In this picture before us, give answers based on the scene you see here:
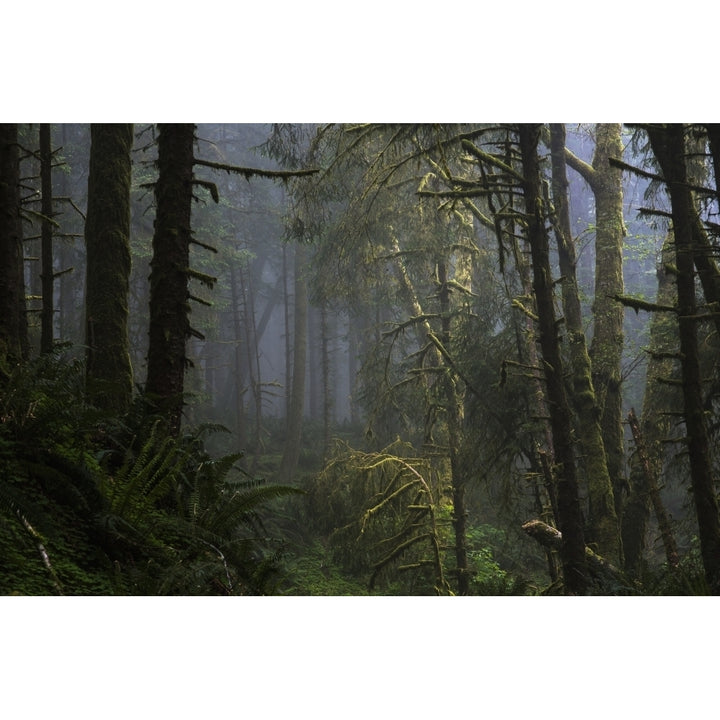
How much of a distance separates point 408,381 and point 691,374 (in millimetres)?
2431

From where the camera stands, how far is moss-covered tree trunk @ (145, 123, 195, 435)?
4359 millimetres

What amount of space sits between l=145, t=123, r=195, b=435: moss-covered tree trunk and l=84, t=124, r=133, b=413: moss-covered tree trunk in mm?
1060

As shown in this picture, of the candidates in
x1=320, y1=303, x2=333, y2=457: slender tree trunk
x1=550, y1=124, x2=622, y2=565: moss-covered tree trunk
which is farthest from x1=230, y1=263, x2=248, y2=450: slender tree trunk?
x1=550, y1=124, x2=622, y2=565: moss-covered tree trunk

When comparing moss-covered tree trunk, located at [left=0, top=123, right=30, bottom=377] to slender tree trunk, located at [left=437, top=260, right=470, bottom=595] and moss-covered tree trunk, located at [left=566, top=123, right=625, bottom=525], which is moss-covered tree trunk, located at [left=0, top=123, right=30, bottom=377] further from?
moss-covered tree trunk, located at [left=566, top=123, right=625, bottom=525]

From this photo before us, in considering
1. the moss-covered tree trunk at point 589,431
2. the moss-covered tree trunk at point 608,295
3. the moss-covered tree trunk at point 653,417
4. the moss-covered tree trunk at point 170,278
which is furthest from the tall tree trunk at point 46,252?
the moss-covered tree trunk at point 653,417

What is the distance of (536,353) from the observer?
610 centimetres

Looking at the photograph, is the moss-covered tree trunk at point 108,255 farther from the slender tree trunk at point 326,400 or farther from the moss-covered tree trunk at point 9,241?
the slender tree trunk at point 326,400

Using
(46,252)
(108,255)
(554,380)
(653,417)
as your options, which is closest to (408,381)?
(554,380)

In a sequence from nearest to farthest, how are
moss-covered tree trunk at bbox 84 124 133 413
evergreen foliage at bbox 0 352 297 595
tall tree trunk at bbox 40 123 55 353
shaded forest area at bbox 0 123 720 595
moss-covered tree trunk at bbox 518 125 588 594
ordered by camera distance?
evergreen foliage at bbox 0 352 297 595, shaded forest area at bbox 0 123 720 595, moss-covered tree trunk at bbox 518 125 588 594, moss-covered tree trunk at bbox 84 124 133 413, tall tree trunk at bbox 40 123 55 353

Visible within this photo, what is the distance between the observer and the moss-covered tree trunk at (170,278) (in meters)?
4.36

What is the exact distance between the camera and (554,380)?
4.91 metres

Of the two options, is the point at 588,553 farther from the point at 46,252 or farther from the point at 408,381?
the point at 46,252
